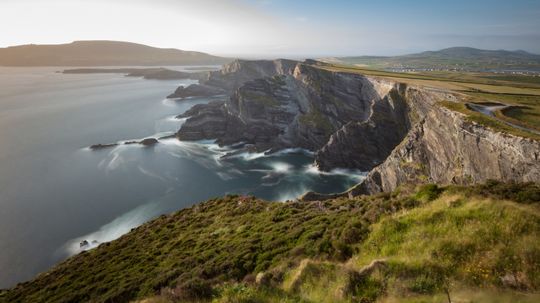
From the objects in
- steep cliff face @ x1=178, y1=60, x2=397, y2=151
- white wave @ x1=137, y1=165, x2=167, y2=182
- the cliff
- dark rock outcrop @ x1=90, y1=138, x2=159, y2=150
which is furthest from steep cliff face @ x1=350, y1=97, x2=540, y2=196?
dark rock outcrop @ x1=90, y1=138, x2=159, y2=150

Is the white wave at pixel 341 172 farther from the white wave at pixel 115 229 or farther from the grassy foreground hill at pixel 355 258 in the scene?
the grassy foreground hill at pixel 355 258

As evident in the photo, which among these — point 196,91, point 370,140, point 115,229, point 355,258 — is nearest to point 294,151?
point 370,140

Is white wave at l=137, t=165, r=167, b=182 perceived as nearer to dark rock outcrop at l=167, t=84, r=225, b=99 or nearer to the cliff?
the cliff

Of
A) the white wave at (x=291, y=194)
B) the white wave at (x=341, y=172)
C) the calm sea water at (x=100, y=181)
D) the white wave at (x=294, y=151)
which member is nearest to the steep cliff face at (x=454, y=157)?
the white wave at (x=291, y=194)

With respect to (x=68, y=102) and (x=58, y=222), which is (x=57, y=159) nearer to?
(x=58, y=222)

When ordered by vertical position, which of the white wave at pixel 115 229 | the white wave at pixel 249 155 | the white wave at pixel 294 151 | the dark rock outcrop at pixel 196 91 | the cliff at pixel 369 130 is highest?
the dark rock outcrop at pixel 196 91

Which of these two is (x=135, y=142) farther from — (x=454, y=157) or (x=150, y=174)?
(x=454, y=157)
